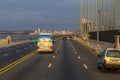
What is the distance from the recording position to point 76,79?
710 inches

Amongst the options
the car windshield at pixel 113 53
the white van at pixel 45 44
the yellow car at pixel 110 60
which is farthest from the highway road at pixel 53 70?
the white van at pixel 45 44

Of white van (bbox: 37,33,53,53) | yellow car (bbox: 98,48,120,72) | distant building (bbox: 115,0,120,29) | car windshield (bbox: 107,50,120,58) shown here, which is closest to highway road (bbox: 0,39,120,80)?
yellow car (bbox: 98,48,120,72)

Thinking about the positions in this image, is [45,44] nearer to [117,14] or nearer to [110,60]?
[110,60]

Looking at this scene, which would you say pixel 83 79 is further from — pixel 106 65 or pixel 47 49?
pixel 47 49

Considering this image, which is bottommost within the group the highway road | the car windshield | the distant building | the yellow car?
the highway road

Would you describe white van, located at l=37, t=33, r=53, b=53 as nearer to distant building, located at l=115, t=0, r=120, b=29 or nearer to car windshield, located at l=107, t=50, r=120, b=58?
distant building, located at l=115, t=0, r=120, b=29

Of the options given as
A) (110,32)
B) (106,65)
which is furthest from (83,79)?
(110,32)

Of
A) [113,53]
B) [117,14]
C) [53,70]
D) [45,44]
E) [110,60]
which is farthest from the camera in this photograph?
[117,14]

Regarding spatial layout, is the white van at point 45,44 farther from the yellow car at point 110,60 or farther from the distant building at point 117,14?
the yellow car at point 110,60

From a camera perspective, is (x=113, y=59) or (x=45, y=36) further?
(x=45, y=36)

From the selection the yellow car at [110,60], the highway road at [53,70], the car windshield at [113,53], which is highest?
the car windshield at [113,53]

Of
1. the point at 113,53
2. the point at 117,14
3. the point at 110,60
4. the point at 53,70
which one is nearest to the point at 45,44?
the point at 53,70

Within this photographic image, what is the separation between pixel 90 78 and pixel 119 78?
1.58 m

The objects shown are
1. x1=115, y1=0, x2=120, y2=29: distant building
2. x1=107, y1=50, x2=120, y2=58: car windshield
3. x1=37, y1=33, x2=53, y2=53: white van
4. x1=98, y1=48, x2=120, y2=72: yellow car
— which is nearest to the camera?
x1=98, y1=48, x2=120, y2=72: yellow car
